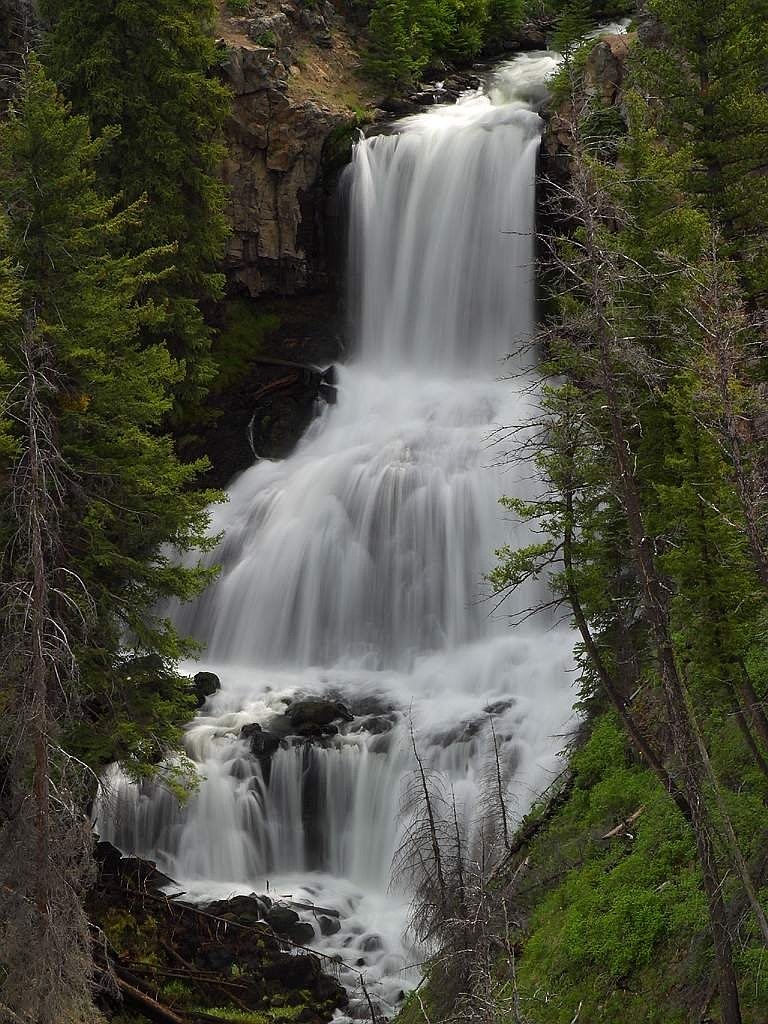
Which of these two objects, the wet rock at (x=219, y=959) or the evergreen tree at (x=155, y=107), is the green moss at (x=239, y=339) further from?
the wet rock at (x=219, y=959)

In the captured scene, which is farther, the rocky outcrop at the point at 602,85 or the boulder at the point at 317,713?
the rocky outcrop at the point at 602,85

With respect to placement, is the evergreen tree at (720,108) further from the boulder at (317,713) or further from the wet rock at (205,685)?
the wet rock at (205,685)

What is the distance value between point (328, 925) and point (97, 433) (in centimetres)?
811

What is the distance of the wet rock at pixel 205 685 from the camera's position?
69.9ft

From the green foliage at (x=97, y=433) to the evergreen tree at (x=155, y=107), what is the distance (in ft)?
27.7

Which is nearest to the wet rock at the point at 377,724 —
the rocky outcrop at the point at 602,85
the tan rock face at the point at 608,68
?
the rocky outcrop at the point at 602,85

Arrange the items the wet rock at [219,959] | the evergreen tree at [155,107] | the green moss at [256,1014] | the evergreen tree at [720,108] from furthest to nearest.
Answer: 1. the evergreen tree at [155,107]
2. the evergreen tree at [720,108]
3. the wet rock at [219,959]
4. the green moss at [256,1014]

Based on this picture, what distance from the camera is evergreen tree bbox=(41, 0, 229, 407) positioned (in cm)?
→ 2544

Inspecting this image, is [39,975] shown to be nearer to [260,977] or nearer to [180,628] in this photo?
[260,977]

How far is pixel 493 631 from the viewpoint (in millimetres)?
22609

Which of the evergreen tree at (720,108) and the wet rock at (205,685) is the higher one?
the evergreen tree at (720,108)

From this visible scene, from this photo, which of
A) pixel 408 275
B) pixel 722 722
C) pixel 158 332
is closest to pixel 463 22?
pixel 408 275

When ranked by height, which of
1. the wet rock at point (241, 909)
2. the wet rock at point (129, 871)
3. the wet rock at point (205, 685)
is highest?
the wet rock at point (205, 685)

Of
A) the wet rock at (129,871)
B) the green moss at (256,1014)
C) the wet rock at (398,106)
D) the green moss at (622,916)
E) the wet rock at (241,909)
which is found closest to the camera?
the green moss at (622,916)
